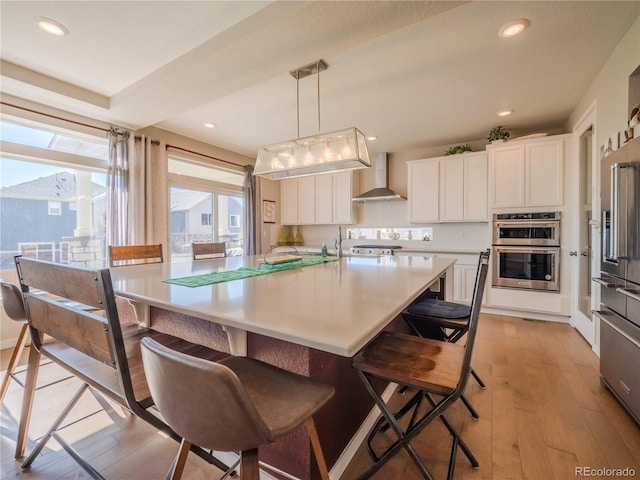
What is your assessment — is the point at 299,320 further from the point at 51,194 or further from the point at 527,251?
the point at 527,251

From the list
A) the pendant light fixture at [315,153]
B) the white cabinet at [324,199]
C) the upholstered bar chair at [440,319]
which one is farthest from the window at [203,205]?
the upholstered bar chair at [440,319]

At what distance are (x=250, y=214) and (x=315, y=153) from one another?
274 cm

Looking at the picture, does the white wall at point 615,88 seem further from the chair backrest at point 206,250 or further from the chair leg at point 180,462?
the chair backrest at point 206,250

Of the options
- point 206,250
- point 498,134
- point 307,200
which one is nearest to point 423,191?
point 498,134

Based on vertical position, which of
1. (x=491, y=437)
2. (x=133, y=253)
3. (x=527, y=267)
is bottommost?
(x=491, y=437)

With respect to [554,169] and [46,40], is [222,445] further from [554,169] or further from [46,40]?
[554,169]

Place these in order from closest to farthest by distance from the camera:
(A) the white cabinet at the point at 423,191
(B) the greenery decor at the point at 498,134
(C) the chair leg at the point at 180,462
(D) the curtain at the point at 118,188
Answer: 1. (C) the chair leg at the point at 180,462
2. (D) the curtain at the point at 118,188
3. (B) the greenery decor at the point at 498,134
4. (A) the white cabinet at the point at 423,191

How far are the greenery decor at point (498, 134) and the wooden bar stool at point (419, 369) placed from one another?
3.28 metres

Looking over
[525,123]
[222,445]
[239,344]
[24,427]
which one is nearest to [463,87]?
[525,123]

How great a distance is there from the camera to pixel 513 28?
190 cm

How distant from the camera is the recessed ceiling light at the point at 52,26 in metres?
1.84

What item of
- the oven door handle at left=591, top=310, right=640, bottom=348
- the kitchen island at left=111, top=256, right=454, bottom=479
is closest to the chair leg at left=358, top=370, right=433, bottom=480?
the kitchen island at left=111, top=256, right=454, bottom=479

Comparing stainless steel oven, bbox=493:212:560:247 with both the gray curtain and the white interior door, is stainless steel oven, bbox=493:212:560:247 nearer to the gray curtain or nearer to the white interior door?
the white interior door

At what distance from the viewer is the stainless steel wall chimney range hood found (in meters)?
4.73
